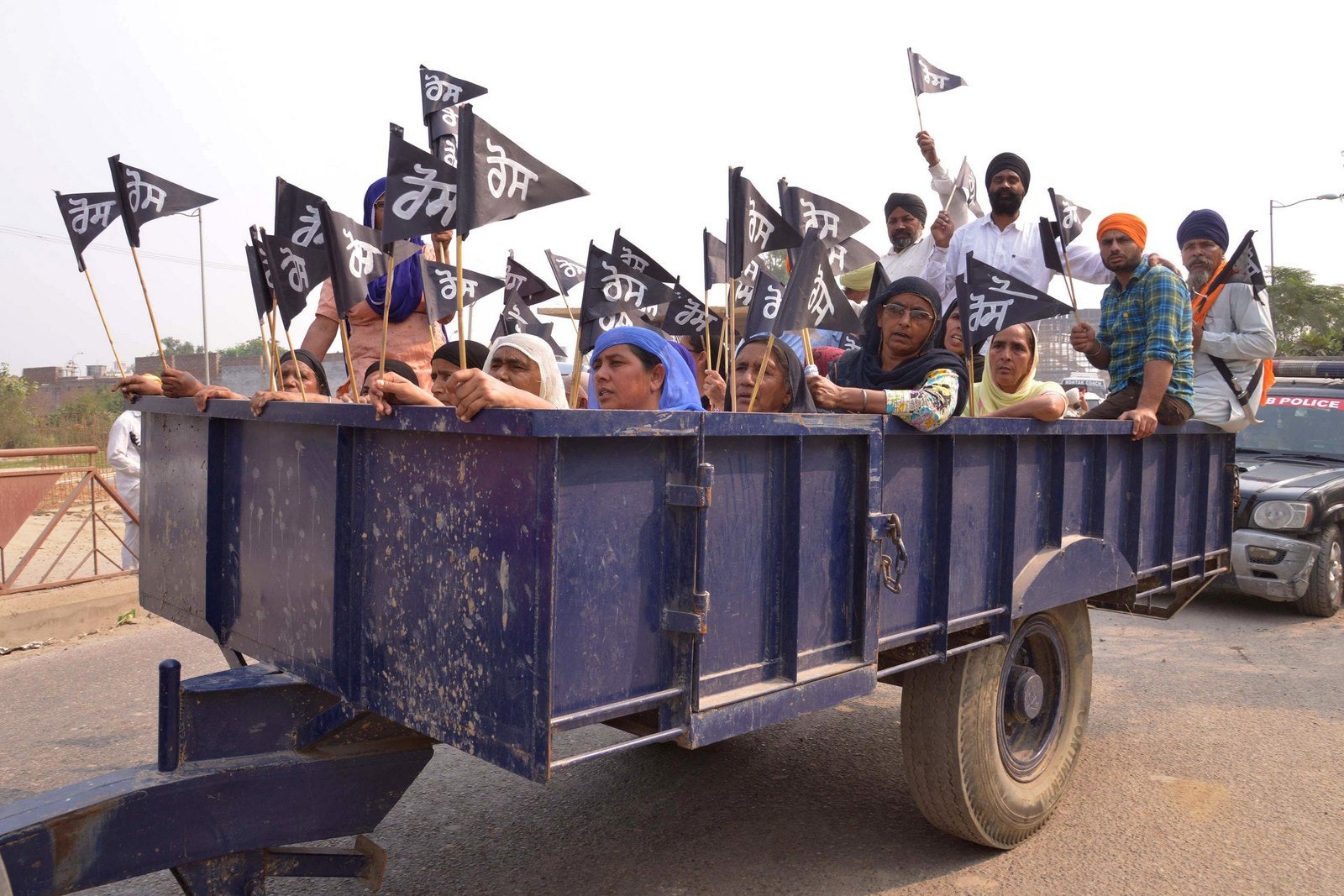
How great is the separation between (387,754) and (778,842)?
5.90ft

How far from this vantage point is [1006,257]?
6043 millimetres

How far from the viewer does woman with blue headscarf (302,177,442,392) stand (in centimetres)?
477

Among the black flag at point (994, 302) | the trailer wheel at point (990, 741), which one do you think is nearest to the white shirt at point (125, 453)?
the black flag at point (994, 302)

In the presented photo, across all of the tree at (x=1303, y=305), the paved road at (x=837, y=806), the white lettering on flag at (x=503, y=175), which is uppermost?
the tree at (x=1303, y=305)

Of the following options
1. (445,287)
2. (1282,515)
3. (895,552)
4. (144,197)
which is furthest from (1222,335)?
(144,197)

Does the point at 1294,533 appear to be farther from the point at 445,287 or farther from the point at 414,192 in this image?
the point at 414,192

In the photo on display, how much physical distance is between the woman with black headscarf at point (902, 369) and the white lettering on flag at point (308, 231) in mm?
1830

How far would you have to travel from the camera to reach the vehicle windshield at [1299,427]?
29.0ft

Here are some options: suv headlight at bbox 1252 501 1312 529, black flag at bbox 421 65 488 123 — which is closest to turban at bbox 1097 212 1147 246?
black flag at bbox 421 65 488 123

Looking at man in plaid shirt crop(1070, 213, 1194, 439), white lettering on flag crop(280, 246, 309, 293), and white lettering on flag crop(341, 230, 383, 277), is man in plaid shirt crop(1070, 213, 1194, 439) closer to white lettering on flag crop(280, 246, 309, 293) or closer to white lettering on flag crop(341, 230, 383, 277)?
white lettering on flag crop(341, 230, 383, 277)

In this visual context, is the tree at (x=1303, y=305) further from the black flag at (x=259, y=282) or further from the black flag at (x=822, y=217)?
the black flag at (x=259, y=282)

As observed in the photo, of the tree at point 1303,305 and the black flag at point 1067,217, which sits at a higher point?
the tree at point 1303,305

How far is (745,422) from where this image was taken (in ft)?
8.25

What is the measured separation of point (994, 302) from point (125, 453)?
22.7ft
